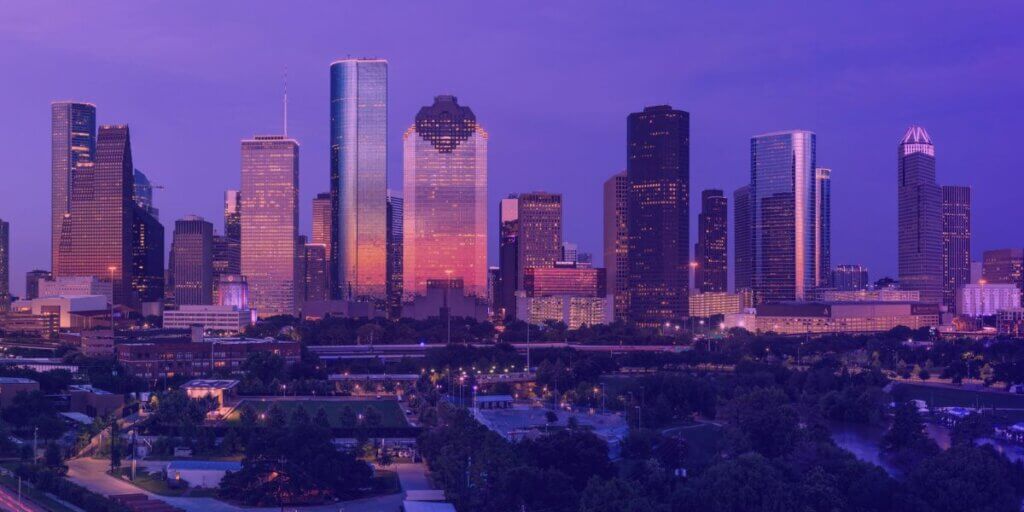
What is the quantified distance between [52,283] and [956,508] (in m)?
80.7

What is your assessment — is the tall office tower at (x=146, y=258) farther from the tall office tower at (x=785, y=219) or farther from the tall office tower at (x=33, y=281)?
the tall office tower at (x=785, y=219)

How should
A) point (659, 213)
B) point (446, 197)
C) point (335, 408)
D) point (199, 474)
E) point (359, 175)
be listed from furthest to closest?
point (359, 175) < point (446, 197) < point (659, 213) < point (335, 408) < point (199, 474)

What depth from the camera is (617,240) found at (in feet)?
327

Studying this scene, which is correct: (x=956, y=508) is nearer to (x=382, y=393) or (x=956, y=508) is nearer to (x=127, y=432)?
(x=127, y=432)

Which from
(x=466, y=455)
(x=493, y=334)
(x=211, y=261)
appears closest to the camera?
(x=466, y=455)

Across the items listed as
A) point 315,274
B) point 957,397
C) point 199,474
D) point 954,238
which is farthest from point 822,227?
point 199,474

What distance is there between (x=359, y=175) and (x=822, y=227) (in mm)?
45679

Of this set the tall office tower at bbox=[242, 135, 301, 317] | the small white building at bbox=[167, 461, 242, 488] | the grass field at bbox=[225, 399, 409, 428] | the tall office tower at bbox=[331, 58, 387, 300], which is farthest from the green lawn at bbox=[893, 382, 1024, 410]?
the tall office tower at bbox=[331, 58, 387, 300]

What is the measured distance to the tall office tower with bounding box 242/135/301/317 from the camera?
343 feet

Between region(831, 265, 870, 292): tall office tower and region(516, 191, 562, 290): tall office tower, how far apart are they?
3914 centimetres

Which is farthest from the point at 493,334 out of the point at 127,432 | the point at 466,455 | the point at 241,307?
the point at 466,455

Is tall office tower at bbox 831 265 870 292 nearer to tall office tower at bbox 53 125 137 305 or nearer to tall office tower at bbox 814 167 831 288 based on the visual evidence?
tall office tower at bbox 814 167 831 288

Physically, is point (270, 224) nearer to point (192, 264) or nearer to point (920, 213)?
point (192, 264)

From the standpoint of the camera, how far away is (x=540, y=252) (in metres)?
105
